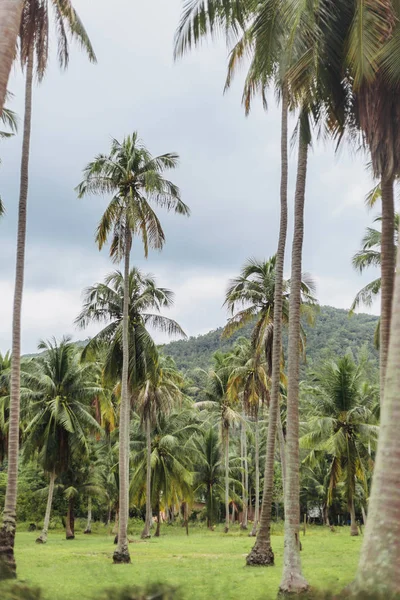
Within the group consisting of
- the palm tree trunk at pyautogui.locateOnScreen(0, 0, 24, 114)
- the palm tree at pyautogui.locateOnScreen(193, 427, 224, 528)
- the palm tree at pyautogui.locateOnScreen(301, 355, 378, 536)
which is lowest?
the palm tree at pyautogui.locateOnScreen(193, 427, 224, 528)

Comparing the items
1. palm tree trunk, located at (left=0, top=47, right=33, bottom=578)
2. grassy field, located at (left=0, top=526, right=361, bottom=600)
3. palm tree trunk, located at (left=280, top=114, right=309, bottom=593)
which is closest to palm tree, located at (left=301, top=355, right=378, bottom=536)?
grassy field, located at (left=0, top=526, right=361, bottom=600)

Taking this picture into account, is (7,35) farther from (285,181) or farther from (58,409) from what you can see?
(58,409)

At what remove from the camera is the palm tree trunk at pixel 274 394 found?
1741cm

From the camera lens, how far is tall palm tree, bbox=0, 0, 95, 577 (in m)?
14.6

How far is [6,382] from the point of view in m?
34.8

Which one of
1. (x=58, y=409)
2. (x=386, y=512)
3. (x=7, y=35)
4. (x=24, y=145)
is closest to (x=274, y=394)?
(x=24, y=145)

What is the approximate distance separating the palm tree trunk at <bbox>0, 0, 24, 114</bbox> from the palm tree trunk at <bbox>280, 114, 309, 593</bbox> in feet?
23.6

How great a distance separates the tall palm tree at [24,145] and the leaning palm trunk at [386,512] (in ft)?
40.1

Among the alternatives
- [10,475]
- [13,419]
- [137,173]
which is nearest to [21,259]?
[13,419]

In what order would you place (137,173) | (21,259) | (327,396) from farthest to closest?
(327,396) → (137,173) → (21,259)

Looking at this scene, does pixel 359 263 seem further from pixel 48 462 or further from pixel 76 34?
pixel 48 462

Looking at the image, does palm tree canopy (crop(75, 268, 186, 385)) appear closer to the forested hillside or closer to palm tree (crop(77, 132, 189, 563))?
palm tree (crop(77, 132, 189, 563))

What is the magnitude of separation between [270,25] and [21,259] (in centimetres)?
1004

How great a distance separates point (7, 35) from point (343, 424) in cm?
3028
